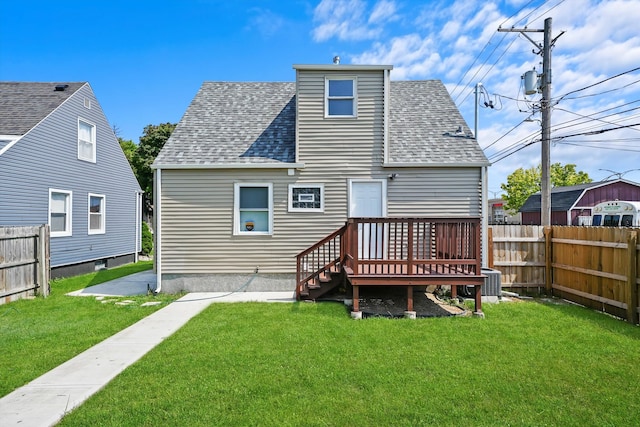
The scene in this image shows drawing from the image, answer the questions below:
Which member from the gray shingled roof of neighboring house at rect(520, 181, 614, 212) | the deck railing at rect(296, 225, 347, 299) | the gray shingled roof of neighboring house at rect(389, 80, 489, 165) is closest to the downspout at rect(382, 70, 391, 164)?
the gray shingled roof of neighboring house at rect(389, 80, 489, 165)

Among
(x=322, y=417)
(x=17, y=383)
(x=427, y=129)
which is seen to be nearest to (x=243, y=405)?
(x=322, y=417)

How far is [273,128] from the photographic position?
30.9 ft

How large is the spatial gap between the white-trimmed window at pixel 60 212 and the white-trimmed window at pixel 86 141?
5.02 feet

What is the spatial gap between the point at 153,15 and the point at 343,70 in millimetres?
7864

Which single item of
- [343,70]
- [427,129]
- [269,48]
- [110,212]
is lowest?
[110,212]

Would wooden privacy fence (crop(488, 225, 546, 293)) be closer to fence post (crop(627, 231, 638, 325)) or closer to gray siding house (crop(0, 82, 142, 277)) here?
fence post (crop(627, 231, 638, 325))

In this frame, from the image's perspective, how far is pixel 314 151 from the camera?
851 centimetres

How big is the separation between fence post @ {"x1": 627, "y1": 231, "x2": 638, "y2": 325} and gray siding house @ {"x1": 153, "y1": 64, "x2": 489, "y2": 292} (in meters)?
3.01

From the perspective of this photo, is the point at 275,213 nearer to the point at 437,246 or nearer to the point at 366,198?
the point at 366,198

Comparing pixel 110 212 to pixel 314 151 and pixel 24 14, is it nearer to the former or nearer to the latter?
pixel 24 14

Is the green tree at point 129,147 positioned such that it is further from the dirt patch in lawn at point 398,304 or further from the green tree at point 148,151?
the dirt patch in lawn at point 398,304

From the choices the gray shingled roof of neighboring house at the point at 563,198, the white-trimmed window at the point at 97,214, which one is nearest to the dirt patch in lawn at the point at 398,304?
the white-trimmed window at the point at 97,214

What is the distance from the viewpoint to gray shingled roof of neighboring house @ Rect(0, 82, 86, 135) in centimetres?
1001

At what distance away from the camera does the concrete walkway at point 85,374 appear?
3057mm
